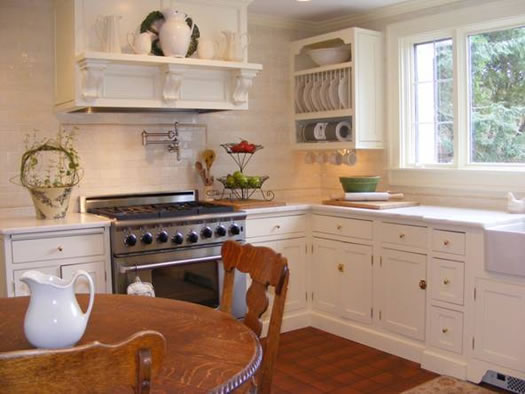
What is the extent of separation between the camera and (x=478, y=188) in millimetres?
4156

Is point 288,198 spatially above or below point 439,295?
above

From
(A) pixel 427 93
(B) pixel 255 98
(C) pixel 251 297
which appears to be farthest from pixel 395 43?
(C) pixel 251 297

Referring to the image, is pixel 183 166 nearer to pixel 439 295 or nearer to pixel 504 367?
pixel 439 295

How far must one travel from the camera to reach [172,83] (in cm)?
390

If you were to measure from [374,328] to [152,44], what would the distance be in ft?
7.70

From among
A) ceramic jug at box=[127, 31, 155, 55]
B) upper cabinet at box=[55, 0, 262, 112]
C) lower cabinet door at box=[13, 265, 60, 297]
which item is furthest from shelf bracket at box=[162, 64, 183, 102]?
lower cabinet door at box=[13, 265, 60, 297]

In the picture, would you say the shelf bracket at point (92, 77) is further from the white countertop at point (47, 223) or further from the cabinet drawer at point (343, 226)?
the cabinet drawer at point (343, 226)

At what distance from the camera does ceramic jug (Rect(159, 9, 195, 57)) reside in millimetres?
3783

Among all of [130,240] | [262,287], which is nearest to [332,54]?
[130,240]

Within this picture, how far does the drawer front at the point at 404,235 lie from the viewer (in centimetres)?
376

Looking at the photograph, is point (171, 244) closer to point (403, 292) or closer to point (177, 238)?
point (177, 238)

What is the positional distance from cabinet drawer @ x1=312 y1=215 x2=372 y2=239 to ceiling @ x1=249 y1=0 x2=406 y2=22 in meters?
1.57

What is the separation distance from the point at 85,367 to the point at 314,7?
13.1ft

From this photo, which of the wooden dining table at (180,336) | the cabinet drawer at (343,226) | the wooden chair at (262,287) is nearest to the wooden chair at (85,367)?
the wooden dining table at (180,336)
